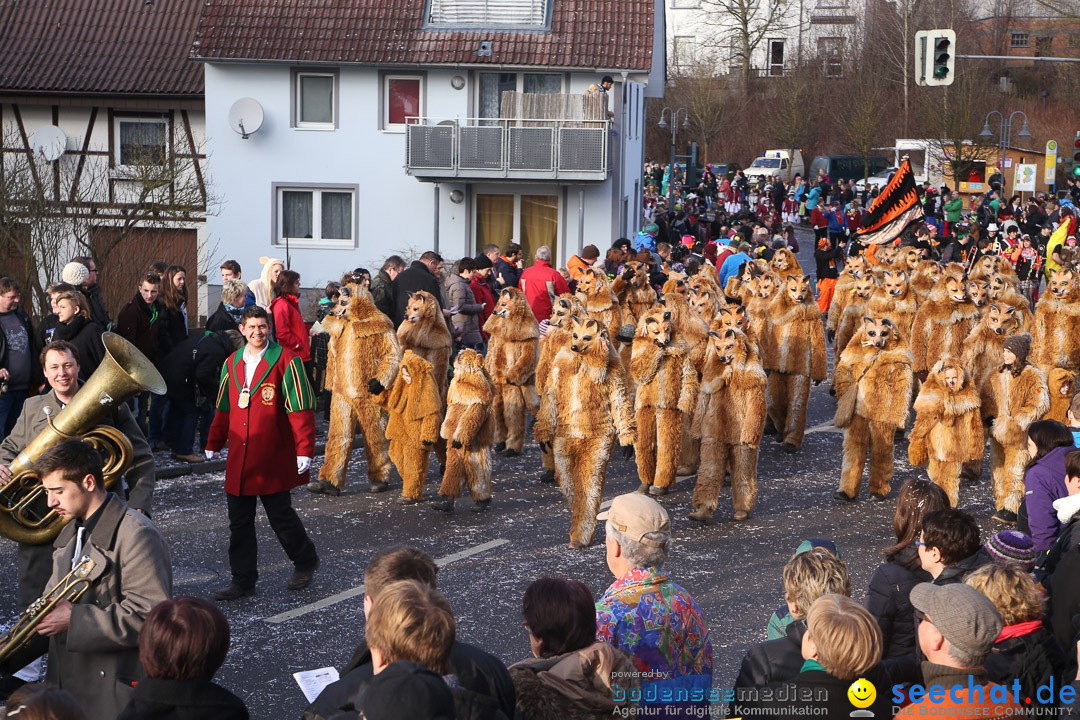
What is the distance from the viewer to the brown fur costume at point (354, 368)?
11859 mm

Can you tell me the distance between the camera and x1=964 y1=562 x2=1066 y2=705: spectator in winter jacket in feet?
17.7

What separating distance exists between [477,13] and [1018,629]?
26.2m

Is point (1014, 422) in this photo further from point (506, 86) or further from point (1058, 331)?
point (506, 86)

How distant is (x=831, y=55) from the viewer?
69.9 metres

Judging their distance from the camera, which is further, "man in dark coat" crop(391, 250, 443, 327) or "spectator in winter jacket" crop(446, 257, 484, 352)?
"spectator in winter jacket" crop(446, 257, 484, 352)

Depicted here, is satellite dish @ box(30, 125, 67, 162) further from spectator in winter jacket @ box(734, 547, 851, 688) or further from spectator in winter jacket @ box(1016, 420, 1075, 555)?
spectator in winter jacket @ box(734, 547, 851, 688)

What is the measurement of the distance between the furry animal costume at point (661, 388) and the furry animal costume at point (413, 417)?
5.64 feet

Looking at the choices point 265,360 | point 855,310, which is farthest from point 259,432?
point 855,310

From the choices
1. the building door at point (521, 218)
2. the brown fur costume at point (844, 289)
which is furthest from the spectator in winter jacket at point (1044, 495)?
the building door at point (521, 218)

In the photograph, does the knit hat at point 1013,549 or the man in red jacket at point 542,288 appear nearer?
the knit hat at point 1013,549

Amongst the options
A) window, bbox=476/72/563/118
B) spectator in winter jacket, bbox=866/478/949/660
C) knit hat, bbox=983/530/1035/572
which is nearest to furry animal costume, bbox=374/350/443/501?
spectator in winter jacket, bbox=866/478/949/660

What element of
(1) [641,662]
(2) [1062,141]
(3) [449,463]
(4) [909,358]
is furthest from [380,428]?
(2) [1062,141]

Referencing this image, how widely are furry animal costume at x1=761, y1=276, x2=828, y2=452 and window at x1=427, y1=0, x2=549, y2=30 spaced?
54.8 feet

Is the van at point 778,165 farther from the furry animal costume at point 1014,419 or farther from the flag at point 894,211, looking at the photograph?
the furry animal costume at point 1014,419
